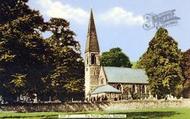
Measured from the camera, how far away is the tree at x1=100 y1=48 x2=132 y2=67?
145 m

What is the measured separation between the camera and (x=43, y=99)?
88438mm

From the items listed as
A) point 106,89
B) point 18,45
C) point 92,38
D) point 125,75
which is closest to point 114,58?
point 92,38

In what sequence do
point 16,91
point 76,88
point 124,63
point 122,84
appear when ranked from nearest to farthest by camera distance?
point 16,91 < point 76,88 < point 122,84 < point 124,63

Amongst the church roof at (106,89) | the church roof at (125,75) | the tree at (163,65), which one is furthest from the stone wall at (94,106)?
the church roof at (125,75)

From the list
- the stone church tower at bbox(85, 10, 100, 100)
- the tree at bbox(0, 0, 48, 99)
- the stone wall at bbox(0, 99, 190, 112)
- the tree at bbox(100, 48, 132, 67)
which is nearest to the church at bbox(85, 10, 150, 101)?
the stone church tower at bbox(85, 10, 100, 100)

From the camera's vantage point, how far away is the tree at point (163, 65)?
91.0 meters

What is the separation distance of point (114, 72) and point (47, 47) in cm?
5408

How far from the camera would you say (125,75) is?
11062 cm

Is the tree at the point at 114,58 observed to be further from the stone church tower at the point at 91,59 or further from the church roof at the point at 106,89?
the church roof at the point at 106,89

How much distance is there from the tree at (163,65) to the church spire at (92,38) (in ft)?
62.0

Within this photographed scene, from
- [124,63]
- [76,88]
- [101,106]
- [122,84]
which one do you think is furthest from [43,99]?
[124,63]

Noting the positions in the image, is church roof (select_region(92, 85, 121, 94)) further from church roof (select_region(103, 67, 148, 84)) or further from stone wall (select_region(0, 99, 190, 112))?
stone wall (select_region(0, 99, 190, 112))

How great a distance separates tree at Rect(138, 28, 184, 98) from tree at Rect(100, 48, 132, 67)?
47483 millimetres

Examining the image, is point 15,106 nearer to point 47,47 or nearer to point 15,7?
point 47,47
